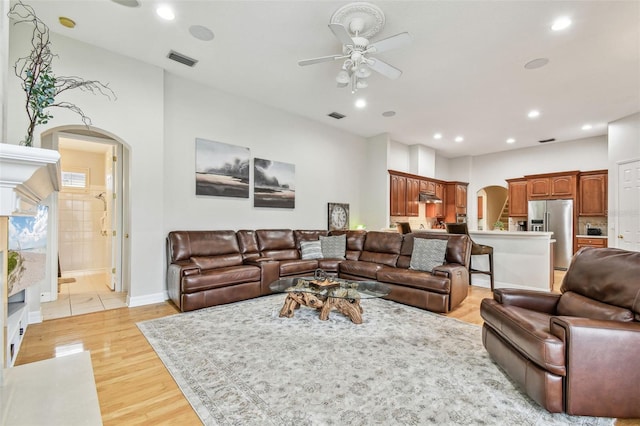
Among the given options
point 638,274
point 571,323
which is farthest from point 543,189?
point 571,323

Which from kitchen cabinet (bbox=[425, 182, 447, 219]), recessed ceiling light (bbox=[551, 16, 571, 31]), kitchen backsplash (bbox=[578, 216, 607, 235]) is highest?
recessed ceiling light (bbox=[551, 16, 571, 31])

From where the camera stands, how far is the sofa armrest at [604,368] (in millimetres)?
1669

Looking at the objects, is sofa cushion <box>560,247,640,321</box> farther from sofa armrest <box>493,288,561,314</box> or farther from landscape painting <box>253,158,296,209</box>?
landscape painting <box>253,158,296,209</box>

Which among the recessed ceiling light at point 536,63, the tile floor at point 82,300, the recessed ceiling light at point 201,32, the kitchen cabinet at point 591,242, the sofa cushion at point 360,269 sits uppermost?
the recessed ceiling light at point 201,32

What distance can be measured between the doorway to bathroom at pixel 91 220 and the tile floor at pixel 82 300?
0.04 ft

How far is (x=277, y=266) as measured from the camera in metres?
4.55

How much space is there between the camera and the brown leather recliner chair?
1677 mm

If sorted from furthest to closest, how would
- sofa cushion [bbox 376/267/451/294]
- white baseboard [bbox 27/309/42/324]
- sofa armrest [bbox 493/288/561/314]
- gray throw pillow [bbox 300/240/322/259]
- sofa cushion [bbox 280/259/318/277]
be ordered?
gray throw pillow [bbox 300/240/322/259], sofa cushion [bbox 280/259/318/277], sofa cushion [bbox 376/267/451/294], white baseboard [bbox 27/309/42/324], sofa armrest [bbox 493/288/561/314]

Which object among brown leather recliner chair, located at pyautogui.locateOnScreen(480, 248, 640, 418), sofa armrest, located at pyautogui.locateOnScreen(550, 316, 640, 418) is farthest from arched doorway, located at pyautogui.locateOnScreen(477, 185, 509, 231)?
sofa armrest, located at pyautogui.locateOnScreen(550, 316, 640, 418)

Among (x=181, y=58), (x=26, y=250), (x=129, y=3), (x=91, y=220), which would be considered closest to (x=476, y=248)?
(x=181, y=58)

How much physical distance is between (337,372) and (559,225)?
24.8 feet

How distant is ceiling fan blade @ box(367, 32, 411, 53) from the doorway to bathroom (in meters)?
4.28

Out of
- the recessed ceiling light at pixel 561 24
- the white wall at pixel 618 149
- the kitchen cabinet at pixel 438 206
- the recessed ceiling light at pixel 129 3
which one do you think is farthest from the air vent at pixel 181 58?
the white wall at pixel 618 149

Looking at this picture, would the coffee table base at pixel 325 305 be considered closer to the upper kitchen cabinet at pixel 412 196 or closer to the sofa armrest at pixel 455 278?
the sofa armrest at pixel 455 278
